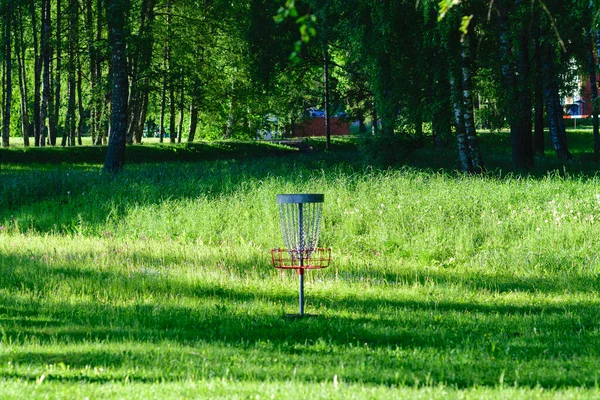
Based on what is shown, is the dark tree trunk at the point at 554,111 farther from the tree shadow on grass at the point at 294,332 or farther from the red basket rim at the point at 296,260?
the tree shadow on grass at the point at 294,332

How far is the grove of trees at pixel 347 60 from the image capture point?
21.4 meters

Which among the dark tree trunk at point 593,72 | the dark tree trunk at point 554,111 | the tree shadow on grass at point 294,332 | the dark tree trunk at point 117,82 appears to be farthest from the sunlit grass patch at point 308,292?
the dark tree trunk at point 554,111

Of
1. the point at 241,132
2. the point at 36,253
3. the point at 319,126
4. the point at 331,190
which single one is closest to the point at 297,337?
the point at 36,253

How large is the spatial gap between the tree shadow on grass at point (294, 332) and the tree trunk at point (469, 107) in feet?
38.9

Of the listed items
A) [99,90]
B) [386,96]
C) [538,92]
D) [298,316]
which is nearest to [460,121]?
[386,96]

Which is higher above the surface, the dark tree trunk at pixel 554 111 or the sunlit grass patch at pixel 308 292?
the dark tree trunk at pixel 554 111

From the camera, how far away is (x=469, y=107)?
836 inches

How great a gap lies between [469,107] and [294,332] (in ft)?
49.3

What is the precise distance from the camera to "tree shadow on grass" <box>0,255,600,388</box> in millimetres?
5973

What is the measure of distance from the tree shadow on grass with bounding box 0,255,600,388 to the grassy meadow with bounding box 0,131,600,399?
0.10ft

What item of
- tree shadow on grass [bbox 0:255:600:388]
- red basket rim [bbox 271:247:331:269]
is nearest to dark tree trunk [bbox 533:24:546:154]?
red basket rim [bbox 271:247:331:269]

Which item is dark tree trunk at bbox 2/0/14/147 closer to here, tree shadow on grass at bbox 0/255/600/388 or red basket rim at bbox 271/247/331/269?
red basket rim at bbox 271/247/331/269

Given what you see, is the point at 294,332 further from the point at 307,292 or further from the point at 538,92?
the point at 538,92

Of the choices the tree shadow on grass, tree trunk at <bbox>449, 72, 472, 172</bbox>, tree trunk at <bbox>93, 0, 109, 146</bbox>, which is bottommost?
the tree shadow on grass
